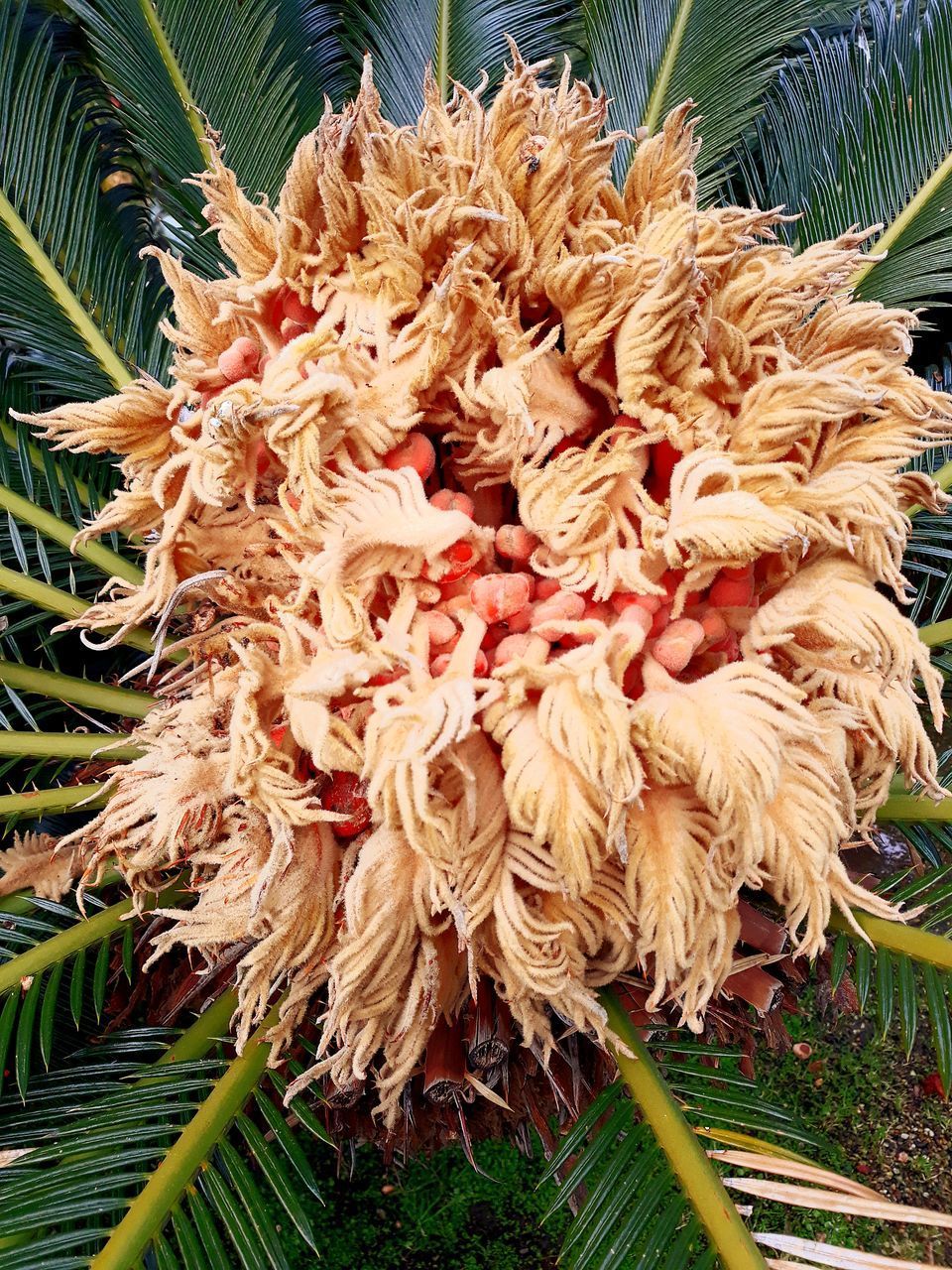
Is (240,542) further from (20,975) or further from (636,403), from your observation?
(20,975)

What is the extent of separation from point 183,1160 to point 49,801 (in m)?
0.55

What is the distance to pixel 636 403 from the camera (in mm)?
853

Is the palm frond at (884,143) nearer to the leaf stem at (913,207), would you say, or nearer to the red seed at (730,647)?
the leaf stem at (913,207)

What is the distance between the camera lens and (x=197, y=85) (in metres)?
1.45

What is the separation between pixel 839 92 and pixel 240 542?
4.12ft

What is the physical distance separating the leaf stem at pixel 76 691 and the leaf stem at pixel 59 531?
0.18 metres

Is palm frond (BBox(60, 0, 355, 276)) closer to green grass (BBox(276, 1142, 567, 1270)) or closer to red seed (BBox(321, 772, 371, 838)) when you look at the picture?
red seed (BBox(321, 772, 371, 838))

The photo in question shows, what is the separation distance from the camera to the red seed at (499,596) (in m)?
0.84

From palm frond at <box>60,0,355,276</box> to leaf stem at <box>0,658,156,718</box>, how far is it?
68cm

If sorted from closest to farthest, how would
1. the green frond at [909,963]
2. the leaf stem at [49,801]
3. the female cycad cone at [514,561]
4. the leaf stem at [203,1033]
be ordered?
the female cycad cone at [514,561], the green frond at [909,963], the leaf stem at [203,1033], the leaf stem at [49,801]

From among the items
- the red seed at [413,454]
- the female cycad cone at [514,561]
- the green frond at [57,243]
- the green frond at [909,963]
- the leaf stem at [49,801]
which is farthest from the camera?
the green frond at [57,243]

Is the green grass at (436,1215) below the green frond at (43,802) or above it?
below

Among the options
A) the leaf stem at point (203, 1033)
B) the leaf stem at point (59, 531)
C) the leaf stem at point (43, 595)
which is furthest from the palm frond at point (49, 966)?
the leaf stem at point (59, 531)

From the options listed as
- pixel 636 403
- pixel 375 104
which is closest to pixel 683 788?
pixel 636 403
